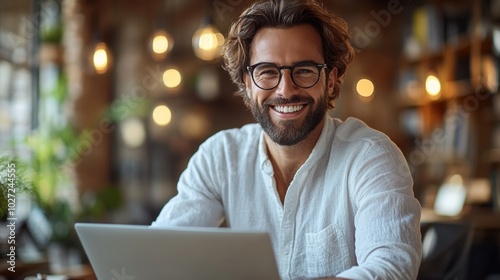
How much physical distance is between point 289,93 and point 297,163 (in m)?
0.27

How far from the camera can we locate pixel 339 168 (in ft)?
6.88

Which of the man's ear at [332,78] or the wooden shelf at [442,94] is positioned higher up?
the man's ear at [332,78]

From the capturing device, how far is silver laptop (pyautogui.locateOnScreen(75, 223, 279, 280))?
151cm

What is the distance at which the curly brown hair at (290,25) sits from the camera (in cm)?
211

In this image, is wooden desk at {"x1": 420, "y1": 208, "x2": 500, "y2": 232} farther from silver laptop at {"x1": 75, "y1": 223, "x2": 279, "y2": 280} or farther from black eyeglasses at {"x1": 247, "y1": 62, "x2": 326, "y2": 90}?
silver laptop at {"x1": 75, "y1": 223, "x2": 279, "y2": 280}

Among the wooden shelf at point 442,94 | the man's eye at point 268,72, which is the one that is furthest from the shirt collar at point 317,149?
the wooden shelf at point 442,94

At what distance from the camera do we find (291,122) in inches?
82.0

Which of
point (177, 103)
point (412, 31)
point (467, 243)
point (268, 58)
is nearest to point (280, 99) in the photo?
point (268, 58)

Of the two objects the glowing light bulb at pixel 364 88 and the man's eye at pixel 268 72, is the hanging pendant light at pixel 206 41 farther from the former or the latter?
the man's eye at pixel 268 72

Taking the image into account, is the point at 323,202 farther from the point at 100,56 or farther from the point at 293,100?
the point at 100,56

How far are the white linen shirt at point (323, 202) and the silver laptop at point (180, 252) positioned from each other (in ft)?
0.89

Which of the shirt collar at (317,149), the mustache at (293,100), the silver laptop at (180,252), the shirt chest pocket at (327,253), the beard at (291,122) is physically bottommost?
the shirt chest pocket at (327,253)

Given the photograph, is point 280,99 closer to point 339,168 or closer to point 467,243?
point 339,168

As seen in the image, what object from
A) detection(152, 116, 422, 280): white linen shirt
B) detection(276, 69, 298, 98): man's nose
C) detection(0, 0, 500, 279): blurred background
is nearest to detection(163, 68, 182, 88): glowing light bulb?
detection(0, 0, 500, 279): blurred background
